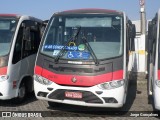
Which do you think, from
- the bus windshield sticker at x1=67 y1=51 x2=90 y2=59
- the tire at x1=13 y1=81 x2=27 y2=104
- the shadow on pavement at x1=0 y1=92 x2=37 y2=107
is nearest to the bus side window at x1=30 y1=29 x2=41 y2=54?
the tire at x1=13 y1=81 x2=27 y2=104

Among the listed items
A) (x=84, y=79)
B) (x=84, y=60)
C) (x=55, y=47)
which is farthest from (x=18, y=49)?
(x=84, y=79)

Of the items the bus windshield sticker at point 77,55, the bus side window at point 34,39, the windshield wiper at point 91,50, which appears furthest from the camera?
the bus side window at point 34,39

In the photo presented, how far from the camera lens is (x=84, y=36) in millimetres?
7242

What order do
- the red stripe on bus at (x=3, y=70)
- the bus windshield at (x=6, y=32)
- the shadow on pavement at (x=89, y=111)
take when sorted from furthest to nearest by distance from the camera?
the bus windshield at (x=6, y=32) < the red stripe on bus at (x=3, y=70) < the shadow on pavement at (x=89, y=111)

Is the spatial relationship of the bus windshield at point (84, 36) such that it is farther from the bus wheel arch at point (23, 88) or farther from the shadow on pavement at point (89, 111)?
the bus wheel arch at point (23, 88)

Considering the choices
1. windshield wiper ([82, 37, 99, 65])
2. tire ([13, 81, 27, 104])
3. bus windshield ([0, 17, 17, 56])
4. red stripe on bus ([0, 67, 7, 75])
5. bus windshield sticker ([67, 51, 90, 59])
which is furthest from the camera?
tire ([13, 81, 27, 104])

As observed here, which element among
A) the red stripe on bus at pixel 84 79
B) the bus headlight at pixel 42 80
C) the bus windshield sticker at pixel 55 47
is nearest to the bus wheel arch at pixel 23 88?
the bus headlight at pixel 42 80

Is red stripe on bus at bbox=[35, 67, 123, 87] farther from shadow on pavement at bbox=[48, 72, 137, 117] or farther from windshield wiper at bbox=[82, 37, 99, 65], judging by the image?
shadow on pavement at bbox=[48, 72, 137, 117]

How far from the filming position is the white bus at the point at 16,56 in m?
7.65

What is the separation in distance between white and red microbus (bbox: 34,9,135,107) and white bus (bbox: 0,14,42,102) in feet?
3.07

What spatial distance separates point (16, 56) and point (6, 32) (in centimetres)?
77

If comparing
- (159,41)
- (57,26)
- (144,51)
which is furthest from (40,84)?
(144,51)

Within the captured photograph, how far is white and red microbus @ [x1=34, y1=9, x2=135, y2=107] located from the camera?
263 inches

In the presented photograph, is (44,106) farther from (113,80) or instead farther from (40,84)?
(113,80)
